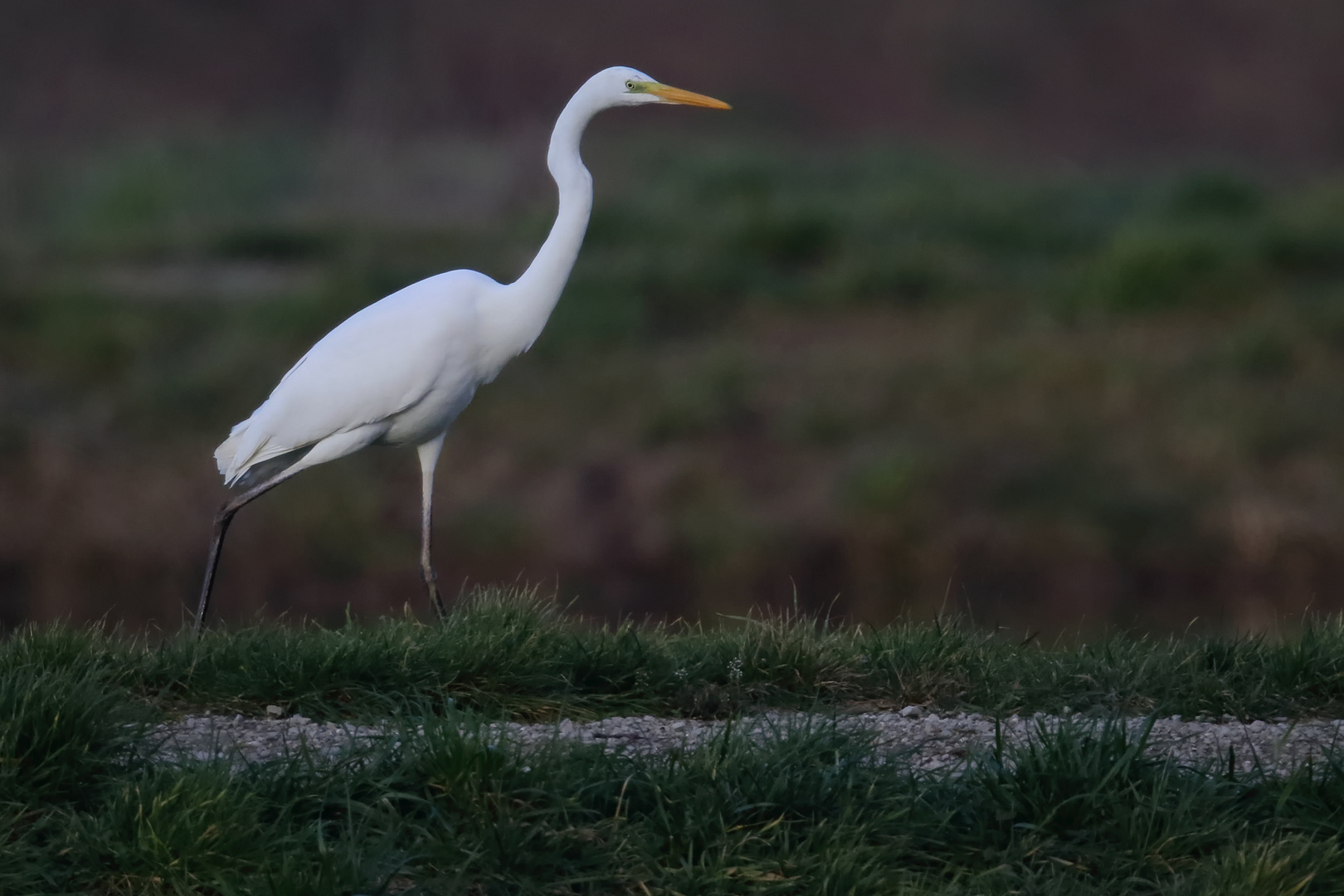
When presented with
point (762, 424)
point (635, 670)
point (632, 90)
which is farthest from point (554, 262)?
point (762, 424)

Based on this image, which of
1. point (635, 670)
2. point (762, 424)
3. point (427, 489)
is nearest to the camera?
point (635, 670)

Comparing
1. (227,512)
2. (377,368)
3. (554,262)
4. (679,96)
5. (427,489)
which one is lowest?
(227,512)

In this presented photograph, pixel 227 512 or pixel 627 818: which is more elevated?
pixel 627 818

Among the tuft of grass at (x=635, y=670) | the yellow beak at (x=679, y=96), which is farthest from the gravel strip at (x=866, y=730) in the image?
the yellow beak at (x=679, y=96)

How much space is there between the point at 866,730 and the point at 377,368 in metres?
2.43

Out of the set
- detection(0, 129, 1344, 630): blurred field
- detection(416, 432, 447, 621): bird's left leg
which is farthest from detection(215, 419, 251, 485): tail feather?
detection(0, 129, 1344, 630): blurred field

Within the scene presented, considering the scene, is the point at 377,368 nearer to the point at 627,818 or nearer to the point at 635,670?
the point at 635,670

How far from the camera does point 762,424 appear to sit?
472 inches

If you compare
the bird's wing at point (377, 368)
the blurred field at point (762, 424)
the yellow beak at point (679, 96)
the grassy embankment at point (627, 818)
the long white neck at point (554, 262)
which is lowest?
the blurred field at point (762, 424)

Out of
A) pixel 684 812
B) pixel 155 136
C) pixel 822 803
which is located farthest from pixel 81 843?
pixel 155 136

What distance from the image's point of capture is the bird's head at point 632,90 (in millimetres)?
5484

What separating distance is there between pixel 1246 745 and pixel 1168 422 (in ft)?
26.8

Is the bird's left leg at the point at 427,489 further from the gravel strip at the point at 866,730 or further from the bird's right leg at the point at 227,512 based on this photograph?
the gravel strip at the point at 866,730

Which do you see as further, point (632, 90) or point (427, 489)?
point (427, 489)
